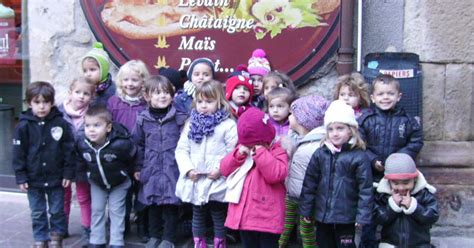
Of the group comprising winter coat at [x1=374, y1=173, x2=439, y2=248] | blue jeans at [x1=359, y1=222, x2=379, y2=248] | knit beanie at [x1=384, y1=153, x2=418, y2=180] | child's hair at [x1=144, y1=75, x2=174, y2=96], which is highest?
child's hair at [x1=144, y1=75, x2=174, y2=96]

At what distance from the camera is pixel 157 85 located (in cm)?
460

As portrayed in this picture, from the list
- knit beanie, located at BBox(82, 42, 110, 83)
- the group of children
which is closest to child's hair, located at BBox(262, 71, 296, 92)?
the group of children

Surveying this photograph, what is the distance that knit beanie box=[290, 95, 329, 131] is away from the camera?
4395mm

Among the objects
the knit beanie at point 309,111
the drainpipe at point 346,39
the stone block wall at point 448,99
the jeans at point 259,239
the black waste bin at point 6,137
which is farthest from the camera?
the black waste bin at point 6,137

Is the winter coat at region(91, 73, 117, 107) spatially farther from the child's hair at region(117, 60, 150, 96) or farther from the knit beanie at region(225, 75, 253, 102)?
the knit beanie at region(225, 75, 253, 102)

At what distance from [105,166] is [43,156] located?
18.5 inches

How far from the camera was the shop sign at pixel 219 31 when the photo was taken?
5191mm

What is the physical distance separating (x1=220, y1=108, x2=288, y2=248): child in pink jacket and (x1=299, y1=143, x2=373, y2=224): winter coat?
247 millimetres

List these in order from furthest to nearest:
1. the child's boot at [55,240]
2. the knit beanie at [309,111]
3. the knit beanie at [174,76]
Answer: the knit beanie at [174,76] → the child's boot at [55,240] → the knit beanie at [309,111]

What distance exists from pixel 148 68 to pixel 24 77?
142cm

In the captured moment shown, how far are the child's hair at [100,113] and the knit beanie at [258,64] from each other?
1.20 meters

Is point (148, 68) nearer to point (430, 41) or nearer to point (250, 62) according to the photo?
point (250, 62)

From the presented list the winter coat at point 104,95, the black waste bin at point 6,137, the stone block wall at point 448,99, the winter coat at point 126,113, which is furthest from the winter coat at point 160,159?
the black waste bin at point 6,137

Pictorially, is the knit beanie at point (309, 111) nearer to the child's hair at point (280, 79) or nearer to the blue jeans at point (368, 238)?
the child's hair at point (280, 79)
